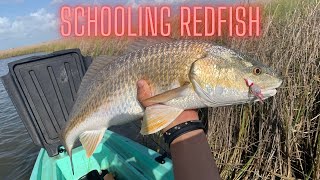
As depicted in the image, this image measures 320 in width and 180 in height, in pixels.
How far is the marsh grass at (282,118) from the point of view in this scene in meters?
2.86

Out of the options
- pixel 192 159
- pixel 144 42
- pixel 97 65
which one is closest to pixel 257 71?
pixel 192 159

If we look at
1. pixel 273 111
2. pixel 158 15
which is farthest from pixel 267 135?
pixel 158 15

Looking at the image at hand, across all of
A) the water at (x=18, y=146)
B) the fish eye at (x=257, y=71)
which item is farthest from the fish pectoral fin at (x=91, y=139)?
the water at (x=18, y=146)

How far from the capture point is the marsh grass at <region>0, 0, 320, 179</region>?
112 inches

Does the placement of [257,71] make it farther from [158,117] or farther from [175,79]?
[158,117]

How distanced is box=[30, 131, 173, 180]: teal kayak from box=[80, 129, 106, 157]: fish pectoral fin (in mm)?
778

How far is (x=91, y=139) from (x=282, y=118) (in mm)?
1677

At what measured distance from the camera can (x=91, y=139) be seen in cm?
224

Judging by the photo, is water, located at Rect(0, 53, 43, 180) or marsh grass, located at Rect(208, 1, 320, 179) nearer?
marsh grass, located at Rect(208, 1, 320, 179)

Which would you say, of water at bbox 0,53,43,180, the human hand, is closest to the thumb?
the human hand

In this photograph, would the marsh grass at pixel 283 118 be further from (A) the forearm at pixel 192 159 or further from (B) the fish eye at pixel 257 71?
(A) the forearm at pixel 192 159

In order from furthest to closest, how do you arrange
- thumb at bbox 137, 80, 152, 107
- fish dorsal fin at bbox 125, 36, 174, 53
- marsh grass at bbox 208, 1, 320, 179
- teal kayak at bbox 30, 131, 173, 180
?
teal kayak at bbox 30, 131, 173, 180, marsh grass at bbox 208, 1, 320, 179, fish dorsal fin at bbox 125, 36, 174, 53, thumb at bbox 137, 80, 152, 107

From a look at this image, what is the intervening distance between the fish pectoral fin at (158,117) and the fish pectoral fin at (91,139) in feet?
1.72

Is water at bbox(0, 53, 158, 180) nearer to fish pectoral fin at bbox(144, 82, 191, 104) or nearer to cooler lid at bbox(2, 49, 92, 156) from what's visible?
cooler lid at bbox(2, 49, 92, 156)
